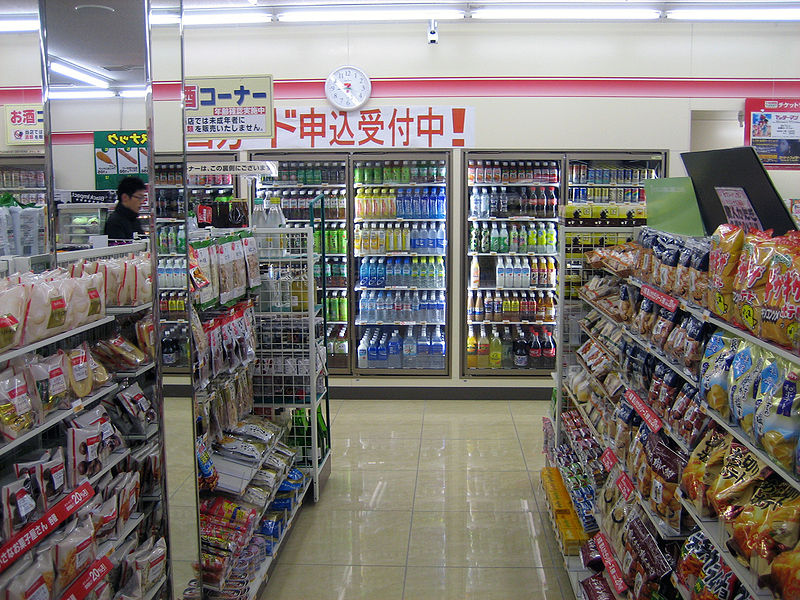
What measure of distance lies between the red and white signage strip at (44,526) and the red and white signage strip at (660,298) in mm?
2096

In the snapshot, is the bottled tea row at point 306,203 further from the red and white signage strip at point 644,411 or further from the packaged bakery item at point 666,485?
the packaged bakery item at point 666,485

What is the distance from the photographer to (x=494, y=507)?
468cm

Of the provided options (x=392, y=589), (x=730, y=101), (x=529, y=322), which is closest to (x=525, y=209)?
(x=529, y=322)

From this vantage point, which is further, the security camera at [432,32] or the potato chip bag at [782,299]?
the security camera at [432,32]

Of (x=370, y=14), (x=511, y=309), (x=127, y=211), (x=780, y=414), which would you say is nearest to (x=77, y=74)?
(x=127, y=211)

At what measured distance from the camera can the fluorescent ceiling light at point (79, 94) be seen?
2.68m

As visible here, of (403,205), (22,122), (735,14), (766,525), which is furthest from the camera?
(22,122)

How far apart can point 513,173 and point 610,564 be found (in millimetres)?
4667

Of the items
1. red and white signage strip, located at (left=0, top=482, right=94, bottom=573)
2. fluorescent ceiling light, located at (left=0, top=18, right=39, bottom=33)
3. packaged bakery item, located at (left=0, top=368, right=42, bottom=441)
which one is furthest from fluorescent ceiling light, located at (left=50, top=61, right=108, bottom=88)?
fluorescent ceiling light, located at (left=0, top=18, right=39, bottom=33)

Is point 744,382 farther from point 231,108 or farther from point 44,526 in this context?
point 231,108

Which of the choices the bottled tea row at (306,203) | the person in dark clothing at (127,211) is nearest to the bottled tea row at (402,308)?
the bottled tea row at (306,203)

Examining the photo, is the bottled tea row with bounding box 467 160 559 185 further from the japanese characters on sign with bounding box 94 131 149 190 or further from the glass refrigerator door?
the japanese characters on sign with bounding box 94 131 149 190

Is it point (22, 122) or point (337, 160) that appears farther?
point (22, 122)

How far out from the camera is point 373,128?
6848mm
